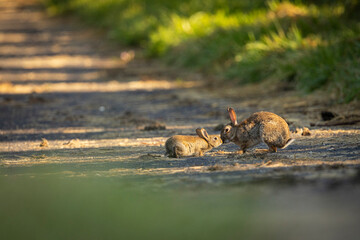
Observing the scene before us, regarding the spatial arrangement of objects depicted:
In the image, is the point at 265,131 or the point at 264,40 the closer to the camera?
the point at 265,131

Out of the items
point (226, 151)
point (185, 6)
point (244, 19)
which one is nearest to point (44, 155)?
point (226, 151)

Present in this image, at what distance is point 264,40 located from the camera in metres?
11.6

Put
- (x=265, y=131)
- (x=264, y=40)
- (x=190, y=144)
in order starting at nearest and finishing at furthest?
(x=265, y=131) → (x=190, y=144) → (x=264, y=40)

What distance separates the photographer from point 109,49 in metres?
19.4

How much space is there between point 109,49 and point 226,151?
14.0 m

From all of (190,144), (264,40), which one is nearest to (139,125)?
(190,144)

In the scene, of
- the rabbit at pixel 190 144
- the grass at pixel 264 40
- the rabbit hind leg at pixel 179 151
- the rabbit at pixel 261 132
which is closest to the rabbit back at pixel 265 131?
the rabbit at pixel 261 132

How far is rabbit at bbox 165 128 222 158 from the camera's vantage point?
17.9ft

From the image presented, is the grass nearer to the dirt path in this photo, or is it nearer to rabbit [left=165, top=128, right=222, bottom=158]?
the dirt path

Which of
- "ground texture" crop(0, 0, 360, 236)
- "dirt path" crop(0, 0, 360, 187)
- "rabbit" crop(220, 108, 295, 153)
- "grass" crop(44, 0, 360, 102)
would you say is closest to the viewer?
"ground texture" crop(0, 0, 360, 236)

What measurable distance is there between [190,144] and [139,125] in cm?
227

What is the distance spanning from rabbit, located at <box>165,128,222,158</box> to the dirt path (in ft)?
0.25

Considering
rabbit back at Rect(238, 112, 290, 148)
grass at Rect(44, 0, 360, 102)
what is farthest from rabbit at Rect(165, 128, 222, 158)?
grass at Rect(44, 0, 360, 102)

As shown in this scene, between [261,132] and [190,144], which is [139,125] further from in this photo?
[261,132]
